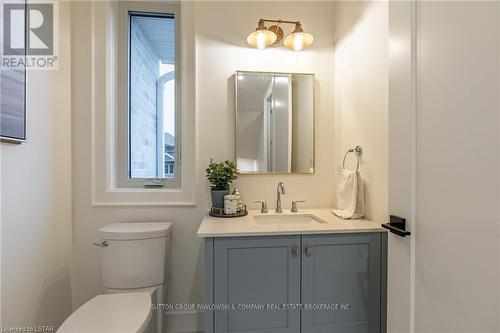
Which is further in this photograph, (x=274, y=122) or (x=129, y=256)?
(x=274, y=122)

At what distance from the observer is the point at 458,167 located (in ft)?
2.31

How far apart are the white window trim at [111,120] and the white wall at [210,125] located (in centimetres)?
4

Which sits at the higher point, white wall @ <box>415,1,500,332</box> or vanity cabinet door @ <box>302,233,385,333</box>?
white wall @ <box>415,1,500,332</box>

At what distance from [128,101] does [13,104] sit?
75 centimetres

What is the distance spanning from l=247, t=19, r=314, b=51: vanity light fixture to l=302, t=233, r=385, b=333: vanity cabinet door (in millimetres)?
1279

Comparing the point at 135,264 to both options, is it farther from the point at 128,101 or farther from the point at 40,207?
the point at 128,101

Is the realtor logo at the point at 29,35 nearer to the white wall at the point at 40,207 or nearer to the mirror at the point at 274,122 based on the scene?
the white wall at the point at 40,207

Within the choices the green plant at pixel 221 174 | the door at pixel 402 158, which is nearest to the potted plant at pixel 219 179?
the green plant at pixel 221 174

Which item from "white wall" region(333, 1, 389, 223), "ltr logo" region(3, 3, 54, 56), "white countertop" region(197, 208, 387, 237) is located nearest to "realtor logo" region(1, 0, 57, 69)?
"ltr logo" region(3, 3, 54, 56)

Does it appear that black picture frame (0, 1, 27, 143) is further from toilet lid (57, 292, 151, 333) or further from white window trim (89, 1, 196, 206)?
toilet lid (57, 292, 151, 333)

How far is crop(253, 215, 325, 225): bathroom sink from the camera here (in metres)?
1.66

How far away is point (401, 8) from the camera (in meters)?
0.92

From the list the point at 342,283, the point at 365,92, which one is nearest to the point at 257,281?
the point at 342,283

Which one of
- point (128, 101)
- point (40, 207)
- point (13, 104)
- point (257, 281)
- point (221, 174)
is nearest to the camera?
point (13, 104)
